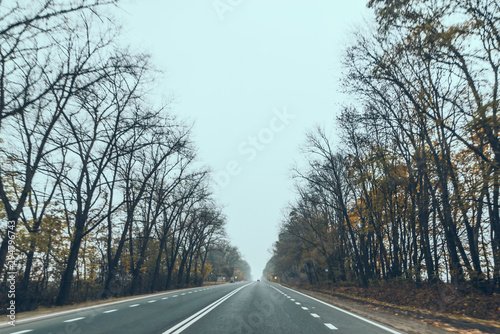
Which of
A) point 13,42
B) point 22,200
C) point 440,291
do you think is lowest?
point 440,291

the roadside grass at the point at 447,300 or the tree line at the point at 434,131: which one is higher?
the tree line at the point at 434,131

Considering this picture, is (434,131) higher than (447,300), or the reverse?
(434,131)

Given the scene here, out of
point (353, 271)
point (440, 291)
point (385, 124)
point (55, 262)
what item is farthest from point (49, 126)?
point (353, 271)

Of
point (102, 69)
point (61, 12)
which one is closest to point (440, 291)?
Result: point (102, 69)

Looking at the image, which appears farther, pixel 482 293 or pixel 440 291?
pixel 440 291

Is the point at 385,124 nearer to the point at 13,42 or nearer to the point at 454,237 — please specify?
the point at 454,237

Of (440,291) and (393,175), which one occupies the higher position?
(393,175)

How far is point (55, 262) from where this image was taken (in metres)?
21.5

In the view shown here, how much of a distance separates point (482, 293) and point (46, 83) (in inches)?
690

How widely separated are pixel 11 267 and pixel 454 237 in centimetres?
2046

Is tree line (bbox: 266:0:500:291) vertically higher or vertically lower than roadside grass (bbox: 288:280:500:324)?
higher

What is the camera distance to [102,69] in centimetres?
1035

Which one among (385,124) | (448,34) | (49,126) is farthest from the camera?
(385,124)

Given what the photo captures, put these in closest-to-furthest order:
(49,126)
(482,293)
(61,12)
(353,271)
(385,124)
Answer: (61,12) < (482,293) < (49,126) < (385,124) < (353,271)
